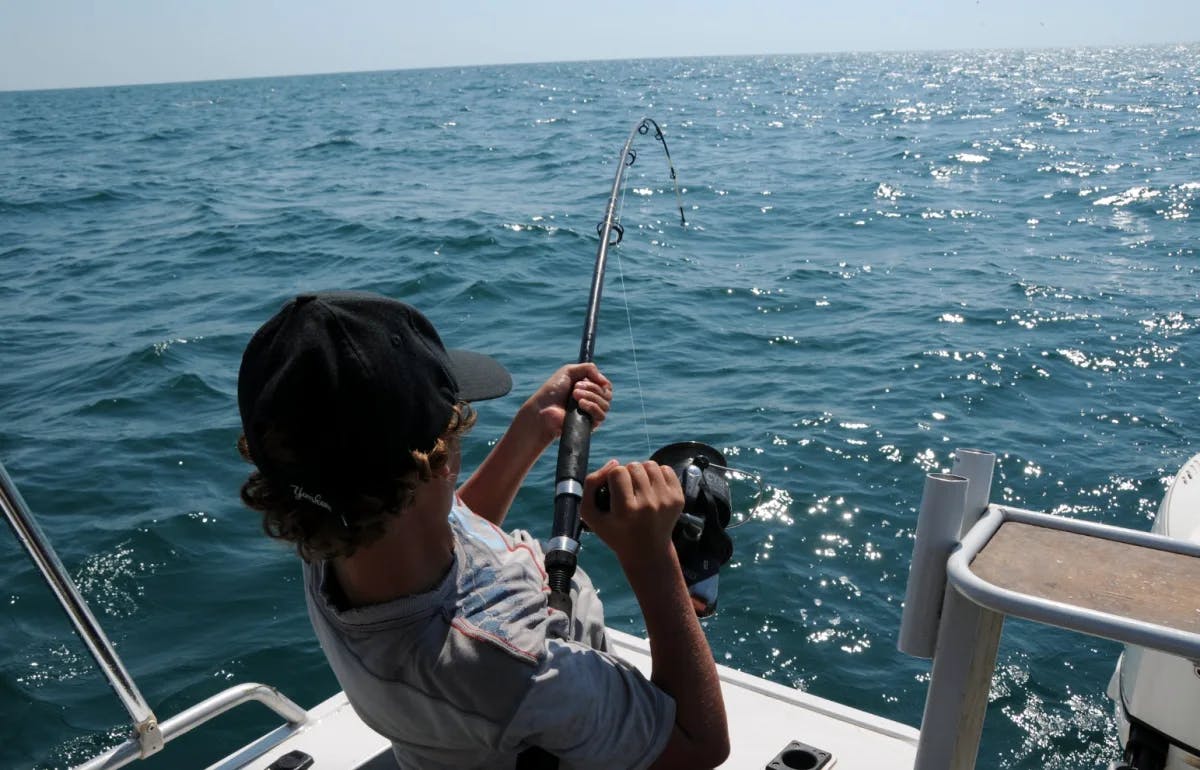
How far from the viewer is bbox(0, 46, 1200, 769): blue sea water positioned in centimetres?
394

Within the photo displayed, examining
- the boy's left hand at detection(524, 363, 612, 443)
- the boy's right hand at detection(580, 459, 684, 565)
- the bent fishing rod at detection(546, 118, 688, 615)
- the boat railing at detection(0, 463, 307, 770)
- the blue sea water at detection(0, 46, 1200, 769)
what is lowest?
the blue sea water at detection(0, 46, 1200, 769)

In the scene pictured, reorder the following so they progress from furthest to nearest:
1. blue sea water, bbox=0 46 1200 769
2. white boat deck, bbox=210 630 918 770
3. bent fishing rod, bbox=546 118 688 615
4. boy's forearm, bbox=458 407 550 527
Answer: blue sea water, bbox=0 46 1200 769 → white boat deck, bbox=210 630 918 770 → boy's forearm, bbox=458 407 550 527 → bent fishing rod, bbox=546 118 688 615

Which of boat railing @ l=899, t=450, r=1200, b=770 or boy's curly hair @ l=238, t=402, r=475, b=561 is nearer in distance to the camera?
boat railing @ l=899, t=450, r=1200, b=770

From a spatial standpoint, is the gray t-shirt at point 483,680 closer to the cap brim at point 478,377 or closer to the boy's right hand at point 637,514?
the boy's right hand at point 637,514

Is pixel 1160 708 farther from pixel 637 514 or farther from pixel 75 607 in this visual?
pixel 75 607

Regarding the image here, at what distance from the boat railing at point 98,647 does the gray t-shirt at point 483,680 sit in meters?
0.53

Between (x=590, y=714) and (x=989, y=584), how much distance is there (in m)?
0.52

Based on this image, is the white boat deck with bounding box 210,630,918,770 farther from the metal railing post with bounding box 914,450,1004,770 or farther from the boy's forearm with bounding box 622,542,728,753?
the metal railing post with bounding box 914,450,1004,770

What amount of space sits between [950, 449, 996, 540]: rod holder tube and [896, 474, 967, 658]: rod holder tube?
0.03 metres

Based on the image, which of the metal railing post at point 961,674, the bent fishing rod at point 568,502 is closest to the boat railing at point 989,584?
the metal railing post at point 961,674

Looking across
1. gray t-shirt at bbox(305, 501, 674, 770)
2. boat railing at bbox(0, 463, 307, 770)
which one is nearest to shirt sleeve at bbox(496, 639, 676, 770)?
gray t-shirt at bbox(305, 501, 674, 770)

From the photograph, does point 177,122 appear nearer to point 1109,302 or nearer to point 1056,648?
point 1109,302

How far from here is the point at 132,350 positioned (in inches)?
293

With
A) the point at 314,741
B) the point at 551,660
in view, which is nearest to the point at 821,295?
the point at 314,741
